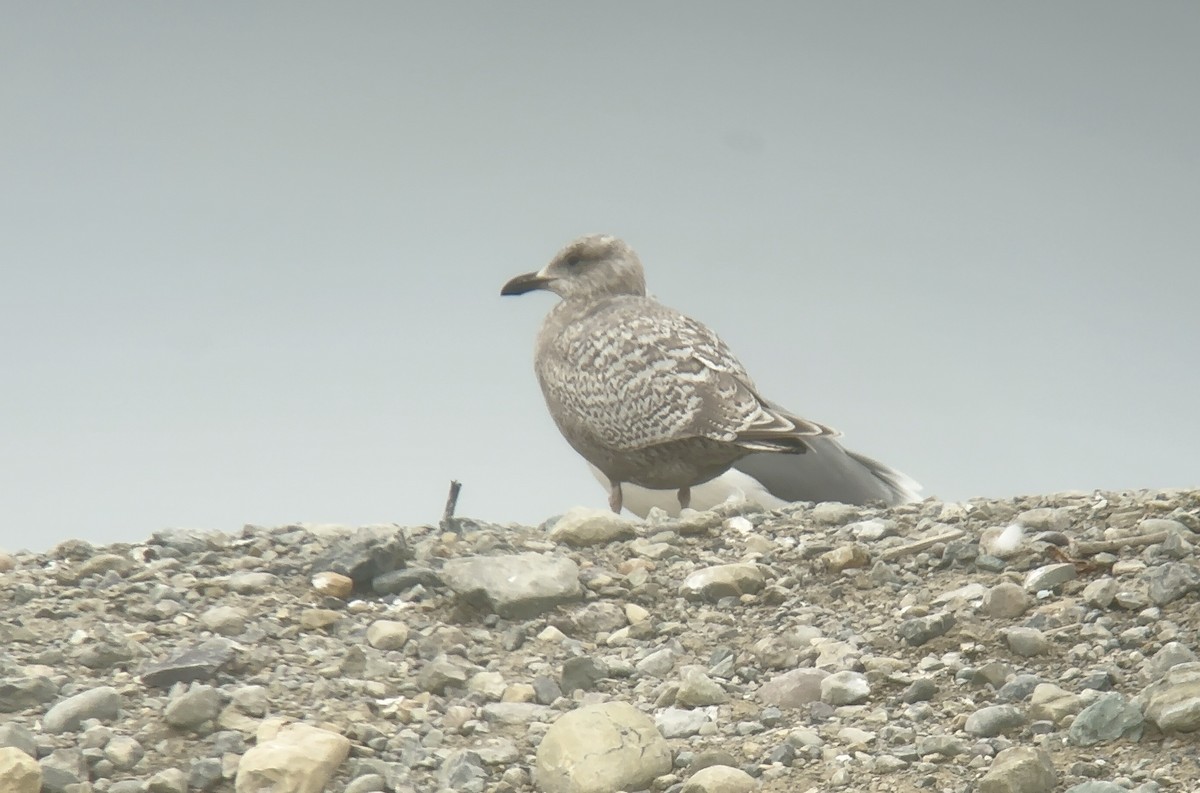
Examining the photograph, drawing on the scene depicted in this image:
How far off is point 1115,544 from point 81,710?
3.41m

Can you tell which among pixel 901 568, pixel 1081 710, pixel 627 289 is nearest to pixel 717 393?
pixel 627 289

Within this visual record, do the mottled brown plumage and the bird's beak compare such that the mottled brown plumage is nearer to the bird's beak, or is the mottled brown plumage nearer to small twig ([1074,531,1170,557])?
the bird's beak

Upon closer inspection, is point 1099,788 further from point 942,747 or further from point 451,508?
point 451,508

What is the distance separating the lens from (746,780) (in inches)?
138

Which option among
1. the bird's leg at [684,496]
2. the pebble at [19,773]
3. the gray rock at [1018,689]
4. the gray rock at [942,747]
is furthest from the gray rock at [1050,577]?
the pebble at [19,773]

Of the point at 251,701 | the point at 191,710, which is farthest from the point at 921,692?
the point at 191,710

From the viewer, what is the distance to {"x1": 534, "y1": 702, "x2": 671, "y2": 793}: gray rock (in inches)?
143

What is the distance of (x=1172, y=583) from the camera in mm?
4453

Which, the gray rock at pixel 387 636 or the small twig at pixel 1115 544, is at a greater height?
the small twig at pixel 1115 544

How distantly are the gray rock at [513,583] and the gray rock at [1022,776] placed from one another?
1.87m

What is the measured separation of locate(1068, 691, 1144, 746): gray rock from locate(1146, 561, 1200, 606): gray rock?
880mm

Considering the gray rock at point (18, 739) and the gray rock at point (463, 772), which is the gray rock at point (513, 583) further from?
the gray rock at point (18, 739)

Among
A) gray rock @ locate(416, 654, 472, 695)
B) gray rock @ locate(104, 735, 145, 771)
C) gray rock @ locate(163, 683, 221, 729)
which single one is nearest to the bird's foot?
gray rock @ locate(416, 654, 472, 695)

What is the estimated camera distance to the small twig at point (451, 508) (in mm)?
5863
